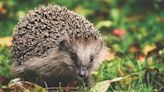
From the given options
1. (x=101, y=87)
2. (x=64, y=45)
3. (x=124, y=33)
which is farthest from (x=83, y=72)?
(x=124, y=33)

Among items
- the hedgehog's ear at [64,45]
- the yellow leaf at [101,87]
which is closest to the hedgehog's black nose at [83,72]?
the yellow leaf at [101,87]

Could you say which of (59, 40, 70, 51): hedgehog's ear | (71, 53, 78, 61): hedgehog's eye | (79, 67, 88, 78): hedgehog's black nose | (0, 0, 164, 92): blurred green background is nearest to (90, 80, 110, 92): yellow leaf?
(79, 67, 88, 78): hedgehog's black nose

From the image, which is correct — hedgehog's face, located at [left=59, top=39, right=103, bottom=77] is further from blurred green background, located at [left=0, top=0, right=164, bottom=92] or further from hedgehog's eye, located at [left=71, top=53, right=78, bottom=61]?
blurred green background, located at [left=0, top=0, right=164, bottom=92]

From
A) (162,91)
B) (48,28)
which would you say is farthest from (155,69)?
(48,28)

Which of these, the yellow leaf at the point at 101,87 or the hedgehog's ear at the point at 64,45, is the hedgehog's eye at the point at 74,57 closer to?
the hedgehog's ear at the point at 64,45

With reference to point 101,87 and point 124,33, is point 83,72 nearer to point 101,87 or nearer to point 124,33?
point 101,87

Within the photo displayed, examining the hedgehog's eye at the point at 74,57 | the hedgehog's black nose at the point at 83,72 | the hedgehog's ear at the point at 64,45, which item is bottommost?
the hedgehog's black nose at the point at 83,72

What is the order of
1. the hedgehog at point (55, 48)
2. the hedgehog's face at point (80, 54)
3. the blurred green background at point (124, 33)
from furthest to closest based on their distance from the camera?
the blurred green background at point (124, 33)
the hedgehog at point (55, 48)
the hedgehog's face at point (80, 54)

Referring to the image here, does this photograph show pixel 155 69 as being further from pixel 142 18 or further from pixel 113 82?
pixel 142 18
